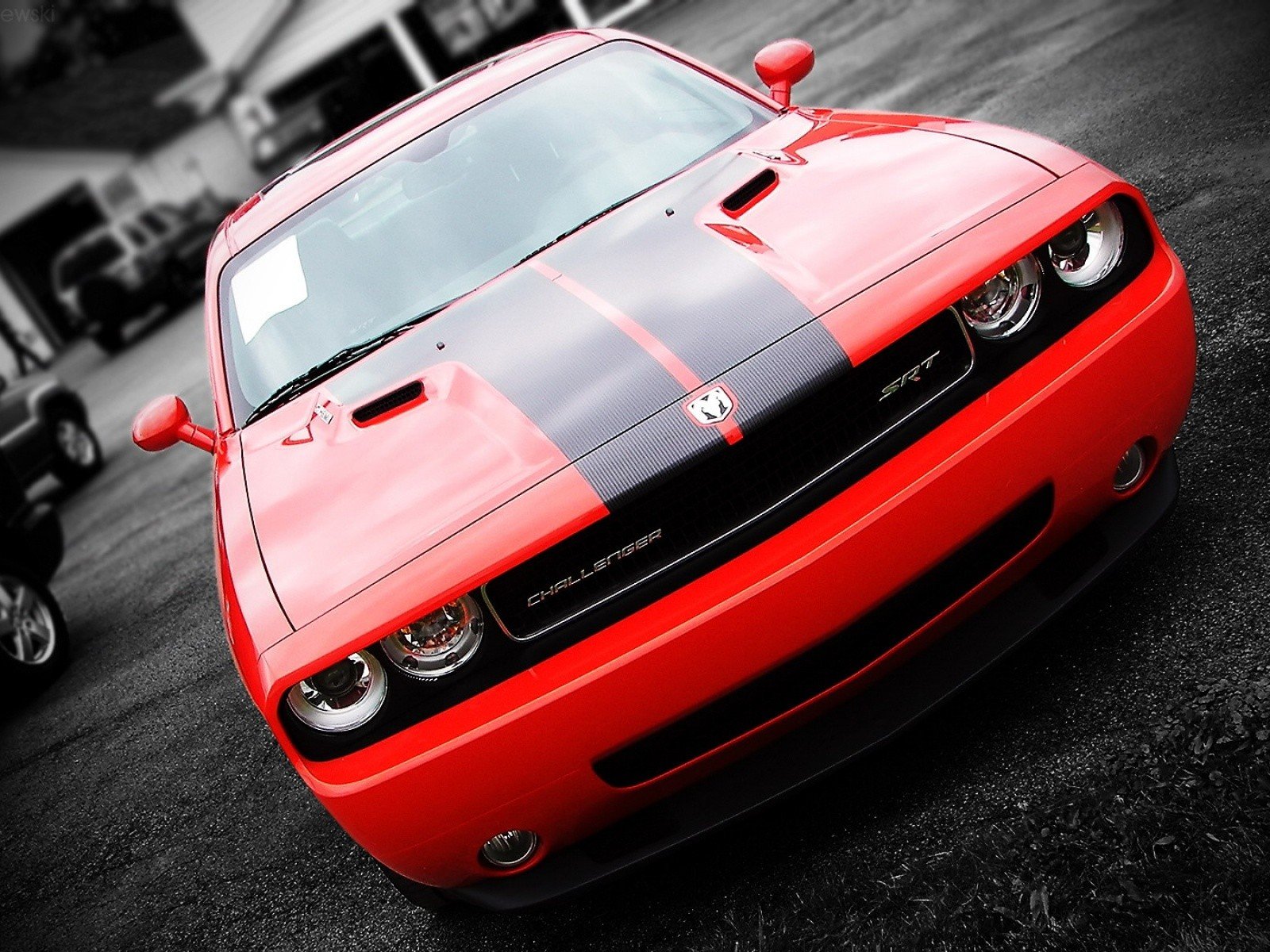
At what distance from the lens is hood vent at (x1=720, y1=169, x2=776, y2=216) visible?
2609 mm

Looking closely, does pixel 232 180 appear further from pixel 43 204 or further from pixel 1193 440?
pixel 1193 440

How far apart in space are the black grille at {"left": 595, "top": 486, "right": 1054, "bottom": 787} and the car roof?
2.13 metres

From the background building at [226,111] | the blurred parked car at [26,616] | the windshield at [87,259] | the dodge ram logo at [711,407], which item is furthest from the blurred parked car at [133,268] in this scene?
the dodge ram logo at [711,407]

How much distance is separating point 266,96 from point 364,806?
2484cm

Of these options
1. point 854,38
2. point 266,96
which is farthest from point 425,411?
point 266,96

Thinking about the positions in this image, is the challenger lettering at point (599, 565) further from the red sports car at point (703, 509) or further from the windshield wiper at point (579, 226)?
the windshield wiper at point (579, 226)

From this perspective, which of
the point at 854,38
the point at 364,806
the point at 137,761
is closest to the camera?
the point at 364,806

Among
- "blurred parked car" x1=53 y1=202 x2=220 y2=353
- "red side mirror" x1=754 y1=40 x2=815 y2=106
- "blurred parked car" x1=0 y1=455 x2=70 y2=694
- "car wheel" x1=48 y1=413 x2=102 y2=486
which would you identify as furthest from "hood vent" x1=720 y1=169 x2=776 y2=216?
"blurred parked car" x1=53 y1=202 x2=220 y2=353

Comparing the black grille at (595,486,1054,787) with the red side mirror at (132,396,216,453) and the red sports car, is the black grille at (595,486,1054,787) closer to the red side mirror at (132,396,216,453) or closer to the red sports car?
the red sports car

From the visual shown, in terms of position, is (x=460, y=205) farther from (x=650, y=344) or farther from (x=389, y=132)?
(x=650, y=344)

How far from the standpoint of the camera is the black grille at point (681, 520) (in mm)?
2016

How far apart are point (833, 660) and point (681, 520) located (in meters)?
0.38

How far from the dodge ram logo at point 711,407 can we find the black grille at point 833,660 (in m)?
0.43

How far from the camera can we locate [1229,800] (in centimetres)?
201
